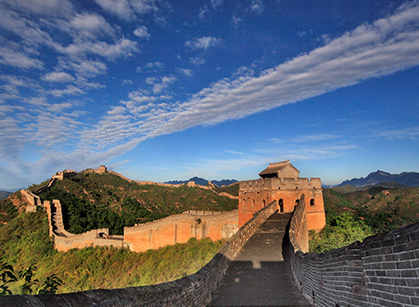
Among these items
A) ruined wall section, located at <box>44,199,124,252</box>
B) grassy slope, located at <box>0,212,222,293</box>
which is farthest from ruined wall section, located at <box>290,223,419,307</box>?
ruined wall section, located at <box>44,199,124,252</box>

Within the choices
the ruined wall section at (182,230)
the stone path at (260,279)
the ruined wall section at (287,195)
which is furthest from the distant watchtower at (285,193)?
the stone path at (260,279)

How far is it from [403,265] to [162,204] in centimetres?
4965

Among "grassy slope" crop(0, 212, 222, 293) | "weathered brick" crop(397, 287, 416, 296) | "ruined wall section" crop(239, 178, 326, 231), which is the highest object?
"ruined wall section" crop(239, 178, 326, 231)

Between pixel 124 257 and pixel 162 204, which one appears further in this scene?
pixel 162 204

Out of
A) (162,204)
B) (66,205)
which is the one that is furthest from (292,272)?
(162,204)

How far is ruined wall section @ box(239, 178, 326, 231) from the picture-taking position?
19.5 meters

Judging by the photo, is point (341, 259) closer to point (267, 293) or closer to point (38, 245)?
point (267, 293)

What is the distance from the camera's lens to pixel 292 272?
8.84 meters

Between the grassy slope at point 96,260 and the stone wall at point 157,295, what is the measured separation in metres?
13.6

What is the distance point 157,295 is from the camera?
406 centimetres

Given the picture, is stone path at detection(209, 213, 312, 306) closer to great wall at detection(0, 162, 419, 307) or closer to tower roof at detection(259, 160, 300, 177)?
great wall at detection(0, 162, 419, 307)

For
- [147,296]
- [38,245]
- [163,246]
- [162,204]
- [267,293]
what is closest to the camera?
[147,296]

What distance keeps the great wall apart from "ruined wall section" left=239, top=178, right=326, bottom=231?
876 centimetres

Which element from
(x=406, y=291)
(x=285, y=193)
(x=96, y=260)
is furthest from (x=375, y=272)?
(x=96, y=260)
